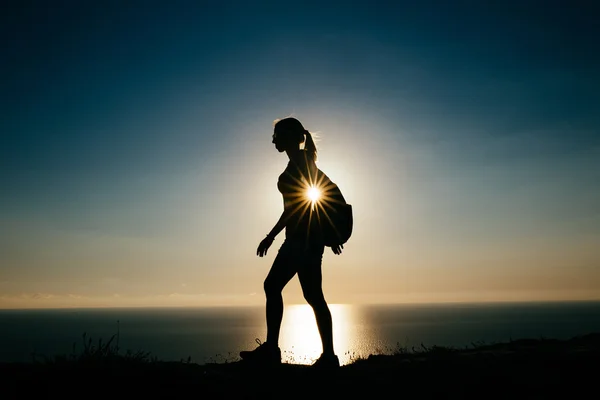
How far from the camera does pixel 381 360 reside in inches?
255

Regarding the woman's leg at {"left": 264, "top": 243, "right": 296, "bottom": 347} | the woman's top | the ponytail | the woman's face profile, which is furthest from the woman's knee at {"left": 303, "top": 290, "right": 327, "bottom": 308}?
the woman's face profile

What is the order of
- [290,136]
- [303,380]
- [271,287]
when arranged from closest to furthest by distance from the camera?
[303,380]
[271,287]
[290,136]

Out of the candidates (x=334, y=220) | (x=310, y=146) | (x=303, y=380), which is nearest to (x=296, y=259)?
(x=334, y=220)

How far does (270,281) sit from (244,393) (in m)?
1.55

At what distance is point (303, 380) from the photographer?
4465 millimetres

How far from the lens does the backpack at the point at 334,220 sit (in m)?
5.50

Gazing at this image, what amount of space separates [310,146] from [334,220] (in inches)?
44.8

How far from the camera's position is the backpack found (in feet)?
18.0

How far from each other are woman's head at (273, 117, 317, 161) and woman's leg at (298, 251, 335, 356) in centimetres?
154

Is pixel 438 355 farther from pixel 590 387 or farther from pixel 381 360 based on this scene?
pixel 590 387

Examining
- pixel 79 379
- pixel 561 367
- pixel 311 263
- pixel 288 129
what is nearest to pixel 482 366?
pixel 561 367

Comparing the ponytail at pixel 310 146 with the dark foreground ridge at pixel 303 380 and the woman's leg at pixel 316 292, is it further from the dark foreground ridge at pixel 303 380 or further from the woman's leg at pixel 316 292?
the dark foreground ridge at pixel 303 380

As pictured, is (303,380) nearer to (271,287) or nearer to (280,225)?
(271,287)

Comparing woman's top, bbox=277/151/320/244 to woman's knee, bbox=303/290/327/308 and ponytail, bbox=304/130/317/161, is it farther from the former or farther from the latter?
woman's knee, bbox=303/290/327/308
